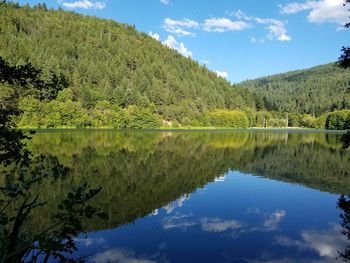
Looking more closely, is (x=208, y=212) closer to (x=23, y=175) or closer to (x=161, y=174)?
(x=161, y=174)

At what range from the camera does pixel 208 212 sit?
2530 centimetres

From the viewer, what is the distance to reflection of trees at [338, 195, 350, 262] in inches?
668

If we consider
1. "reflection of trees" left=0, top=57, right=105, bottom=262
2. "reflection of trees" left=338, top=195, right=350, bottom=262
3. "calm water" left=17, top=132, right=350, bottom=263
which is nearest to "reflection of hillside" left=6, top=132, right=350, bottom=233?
"calm water" left=17, top=132, right=350, bottom=263

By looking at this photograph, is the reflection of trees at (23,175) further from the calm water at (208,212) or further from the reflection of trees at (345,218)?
the reflection of trees at (345,218)

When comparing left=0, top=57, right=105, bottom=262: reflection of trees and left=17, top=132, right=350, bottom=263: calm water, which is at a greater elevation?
left=0, top=57, right=105, bottom=262: reflection of trees

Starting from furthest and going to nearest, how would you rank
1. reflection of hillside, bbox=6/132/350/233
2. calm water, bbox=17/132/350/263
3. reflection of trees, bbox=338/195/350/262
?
reflection of hillside, bbox=6/132/350/233 → calm water, bbox=17/132/350/263 → reflection of trees, bbox=338/195/350/262

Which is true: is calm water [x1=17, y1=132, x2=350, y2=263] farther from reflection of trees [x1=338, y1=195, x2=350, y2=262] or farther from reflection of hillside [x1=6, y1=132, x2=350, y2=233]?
reflection of trees [x1=338, y1=195, x2=350, y2=262]

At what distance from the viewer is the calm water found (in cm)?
1748

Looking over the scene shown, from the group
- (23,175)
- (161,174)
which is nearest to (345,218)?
(161,174)

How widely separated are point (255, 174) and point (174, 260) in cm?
2988

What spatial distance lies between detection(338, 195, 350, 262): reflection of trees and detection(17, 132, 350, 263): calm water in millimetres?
343

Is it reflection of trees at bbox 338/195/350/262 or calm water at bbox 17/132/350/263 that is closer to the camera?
reflection of trees at bbox 338/195/350/262

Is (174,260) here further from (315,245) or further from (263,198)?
(263,198)

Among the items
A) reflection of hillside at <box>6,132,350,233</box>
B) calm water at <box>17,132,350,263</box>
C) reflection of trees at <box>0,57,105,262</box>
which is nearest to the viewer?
reflection of trees at <box>0,57,105,262</box>
